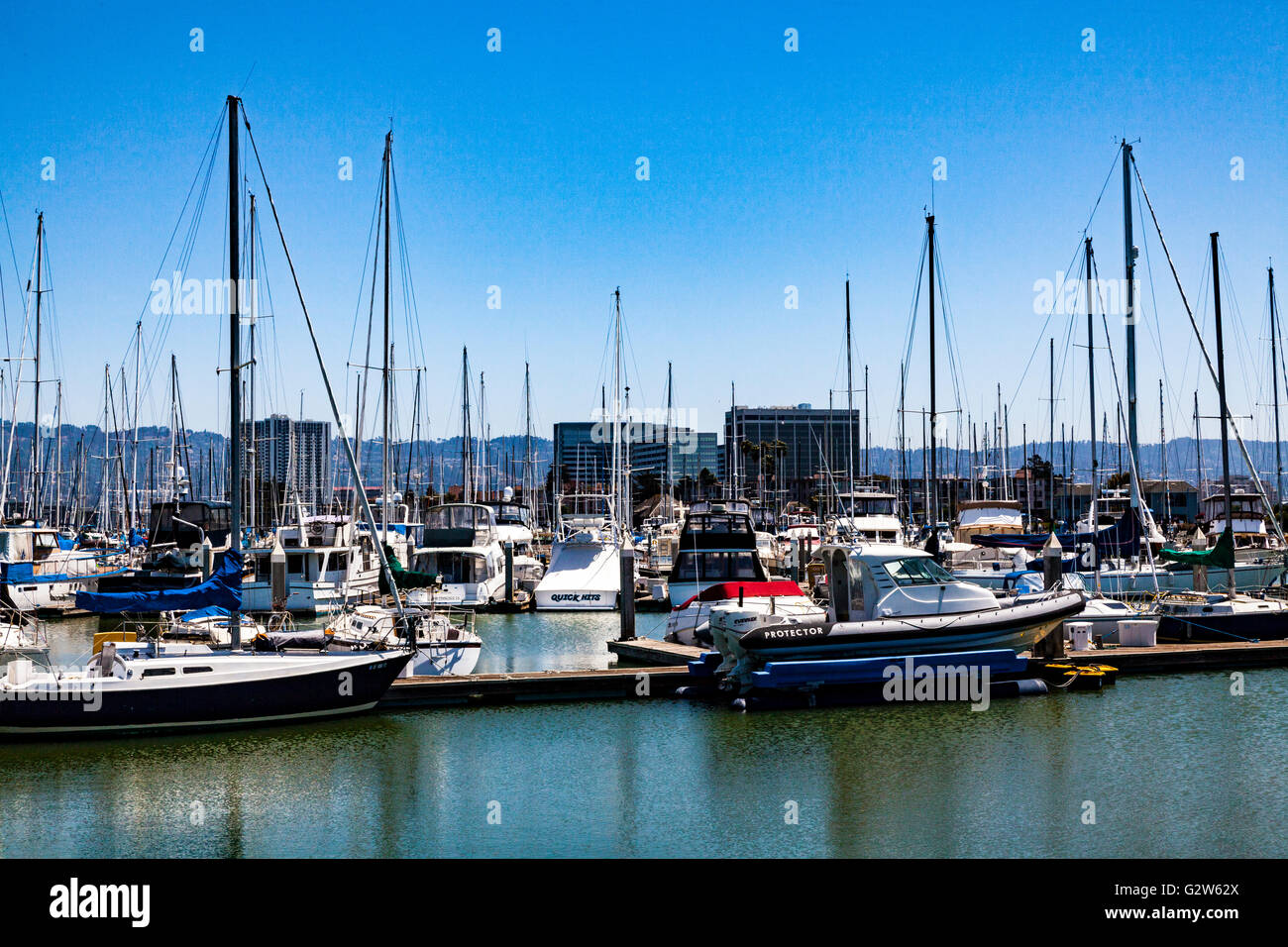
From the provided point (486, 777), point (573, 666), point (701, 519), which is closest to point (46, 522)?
point (701, 519)

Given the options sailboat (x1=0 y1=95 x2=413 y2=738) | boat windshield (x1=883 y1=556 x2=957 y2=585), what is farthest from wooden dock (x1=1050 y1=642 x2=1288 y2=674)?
sailboat (x1=0 y1=95 x2=413 y2=738)

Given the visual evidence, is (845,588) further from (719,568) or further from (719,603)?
(719,568)

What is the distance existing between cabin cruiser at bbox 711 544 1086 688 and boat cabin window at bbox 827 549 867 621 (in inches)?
0.9

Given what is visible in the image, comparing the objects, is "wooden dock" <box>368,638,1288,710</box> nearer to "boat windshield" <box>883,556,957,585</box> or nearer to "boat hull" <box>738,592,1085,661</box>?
"boat hull" <box>738,592,1085,661</box>

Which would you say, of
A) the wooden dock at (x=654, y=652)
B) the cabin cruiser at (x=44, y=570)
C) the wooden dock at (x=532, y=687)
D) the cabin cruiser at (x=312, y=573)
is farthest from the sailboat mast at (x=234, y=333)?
the cabin cruiser at (x=44, y=570)

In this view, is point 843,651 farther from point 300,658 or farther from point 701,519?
point 701,519

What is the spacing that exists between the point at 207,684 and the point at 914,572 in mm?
14584

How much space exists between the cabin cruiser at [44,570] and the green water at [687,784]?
23.5 meters

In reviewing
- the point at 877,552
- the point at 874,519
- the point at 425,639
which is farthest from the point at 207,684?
the point at 874,519

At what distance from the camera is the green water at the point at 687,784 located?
1500 cm

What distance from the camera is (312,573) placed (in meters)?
41.1

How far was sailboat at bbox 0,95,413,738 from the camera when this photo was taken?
19.8 metres
